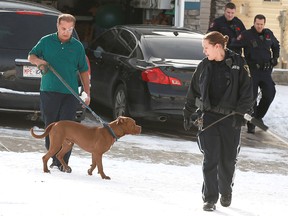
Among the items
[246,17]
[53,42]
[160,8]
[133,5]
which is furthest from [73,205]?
[246,17]

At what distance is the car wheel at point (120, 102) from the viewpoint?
1388 centimetres

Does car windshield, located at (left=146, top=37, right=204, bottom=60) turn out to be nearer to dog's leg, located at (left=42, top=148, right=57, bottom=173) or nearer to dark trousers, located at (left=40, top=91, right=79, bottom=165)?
dark trousers, located at (left=40, top=91, right=79, bottom=165)

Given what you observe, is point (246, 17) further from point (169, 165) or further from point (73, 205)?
point (73, 205)

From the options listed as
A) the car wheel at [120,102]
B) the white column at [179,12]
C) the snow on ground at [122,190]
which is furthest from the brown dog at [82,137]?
the white column at [179,12]

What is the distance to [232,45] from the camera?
14.9m

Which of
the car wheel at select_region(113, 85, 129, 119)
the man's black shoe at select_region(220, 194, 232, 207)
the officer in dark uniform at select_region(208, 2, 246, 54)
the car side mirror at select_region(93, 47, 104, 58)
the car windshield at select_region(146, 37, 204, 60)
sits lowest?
the car wheel at select_region(113, 85, 129, 119)

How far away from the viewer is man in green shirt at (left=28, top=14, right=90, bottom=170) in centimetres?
952

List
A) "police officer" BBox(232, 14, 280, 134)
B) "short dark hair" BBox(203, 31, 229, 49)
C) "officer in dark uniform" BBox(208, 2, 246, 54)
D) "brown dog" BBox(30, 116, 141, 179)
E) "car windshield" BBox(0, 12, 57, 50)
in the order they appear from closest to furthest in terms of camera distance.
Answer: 1. "short dark hair" BBox(203, 31, 229, 49)
2. "brown dog" BBox(30, 116, 141, 179)
3. "car windshield" BBox(0, 12, 57, 50)
4. "police officer" BBox(232, 14, 280, 134)
5. "officer in dark uniform" BBox(208, 2, 246, 54)

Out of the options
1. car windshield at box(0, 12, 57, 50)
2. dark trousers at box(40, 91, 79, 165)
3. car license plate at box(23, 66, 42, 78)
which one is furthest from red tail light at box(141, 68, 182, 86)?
dark trousers at box(40, 91, 79, 165)

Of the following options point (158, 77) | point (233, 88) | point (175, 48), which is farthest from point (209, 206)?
point (175, 48)

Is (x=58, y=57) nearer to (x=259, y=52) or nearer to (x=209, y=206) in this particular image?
(x=209, y=206)

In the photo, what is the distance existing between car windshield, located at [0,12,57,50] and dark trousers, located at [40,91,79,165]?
10.2 feet

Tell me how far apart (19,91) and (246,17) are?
12766 mm

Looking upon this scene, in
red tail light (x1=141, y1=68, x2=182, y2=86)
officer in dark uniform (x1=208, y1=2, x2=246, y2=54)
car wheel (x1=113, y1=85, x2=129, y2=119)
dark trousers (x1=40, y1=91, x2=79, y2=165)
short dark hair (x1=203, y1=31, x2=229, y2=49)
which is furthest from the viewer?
officer in dark uniform (x1=208, y1=2, x2=246, y2=54)
